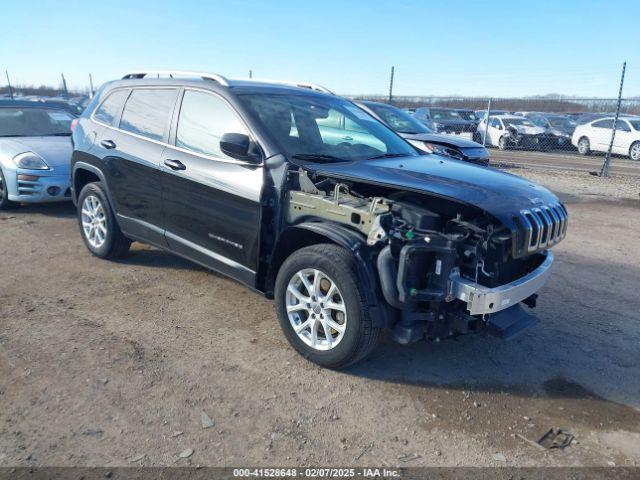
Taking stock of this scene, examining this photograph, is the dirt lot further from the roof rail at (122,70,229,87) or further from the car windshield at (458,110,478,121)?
the car windshield at (458,110,478,121)

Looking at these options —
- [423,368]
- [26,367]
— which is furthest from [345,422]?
[26,367]

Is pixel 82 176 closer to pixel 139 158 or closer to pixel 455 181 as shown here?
pixel 139 158

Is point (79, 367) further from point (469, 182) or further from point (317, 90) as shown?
point (317, 90)

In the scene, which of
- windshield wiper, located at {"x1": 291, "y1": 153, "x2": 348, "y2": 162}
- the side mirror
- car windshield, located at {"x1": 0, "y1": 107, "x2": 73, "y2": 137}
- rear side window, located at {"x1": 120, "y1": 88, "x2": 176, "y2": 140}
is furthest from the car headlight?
windshield wiper, located at {"x1": 291, "y1": 153, "x2": 348, "y2": 162}

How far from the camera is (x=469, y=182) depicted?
3592mm

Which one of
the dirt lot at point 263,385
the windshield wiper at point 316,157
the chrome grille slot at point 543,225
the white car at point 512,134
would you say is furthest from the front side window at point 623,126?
the windshield wiper at point 316,157

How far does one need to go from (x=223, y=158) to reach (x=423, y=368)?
7.08ft

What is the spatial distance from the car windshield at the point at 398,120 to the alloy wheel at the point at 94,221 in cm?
631

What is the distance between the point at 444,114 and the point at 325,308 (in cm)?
1826

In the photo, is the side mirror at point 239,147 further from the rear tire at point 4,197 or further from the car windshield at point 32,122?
the car windshield at point 32,122

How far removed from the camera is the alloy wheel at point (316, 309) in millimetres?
3500

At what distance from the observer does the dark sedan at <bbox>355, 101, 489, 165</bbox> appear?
9242 millimetres

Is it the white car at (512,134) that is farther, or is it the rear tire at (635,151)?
the white car at (512,134)

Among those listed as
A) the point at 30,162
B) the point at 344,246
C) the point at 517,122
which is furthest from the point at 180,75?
the point at 517,122
